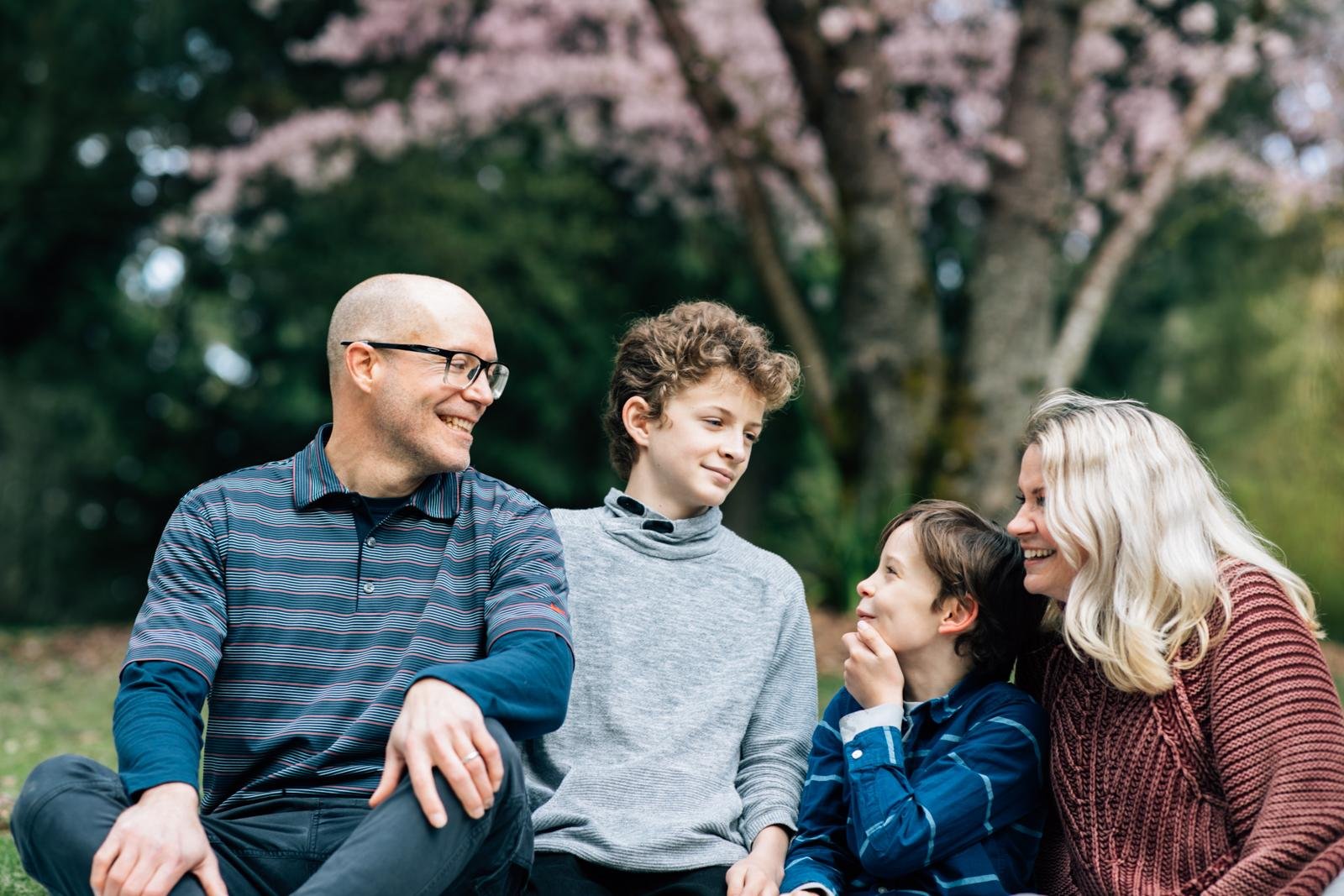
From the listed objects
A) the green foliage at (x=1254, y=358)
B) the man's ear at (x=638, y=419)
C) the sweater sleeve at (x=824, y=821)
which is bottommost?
the green foliage at (x=1254, y=358)

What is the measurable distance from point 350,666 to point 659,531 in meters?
0.74

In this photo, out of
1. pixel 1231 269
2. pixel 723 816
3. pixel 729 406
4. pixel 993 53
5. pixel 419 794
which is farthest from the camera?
pixel 1231 269

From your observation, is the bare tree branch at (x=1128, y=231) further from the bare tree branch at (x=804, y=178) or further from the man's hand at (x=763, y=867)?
the man's hand at (x=763, y=867)

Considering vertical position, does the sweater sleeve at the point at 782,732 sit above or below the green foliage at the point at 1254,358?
above

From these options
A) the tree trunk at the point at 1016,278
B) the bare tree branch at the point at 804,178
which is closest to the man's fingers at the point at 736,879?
the tree trunk at the point at 1016,278

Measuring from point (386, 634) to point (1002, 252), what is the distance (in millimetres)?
5041

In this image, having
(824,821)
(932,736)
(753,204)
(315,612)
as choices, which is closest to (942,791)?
(932,736)

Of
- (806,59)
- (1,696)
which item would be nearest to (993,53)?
(806,59)

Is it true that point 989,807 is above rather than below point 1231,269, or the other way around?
above

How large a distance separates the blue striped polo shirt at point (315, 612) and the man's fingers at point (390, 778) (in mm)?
226

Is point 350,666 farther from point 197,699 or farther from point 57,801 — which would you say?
point 57,801

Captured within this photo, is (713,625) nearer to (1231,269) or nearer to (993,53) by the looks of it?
(993,53)

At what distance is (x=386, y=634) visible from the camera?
2.51 metres

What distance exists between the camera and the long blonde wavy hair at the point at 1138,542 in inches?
91.1
